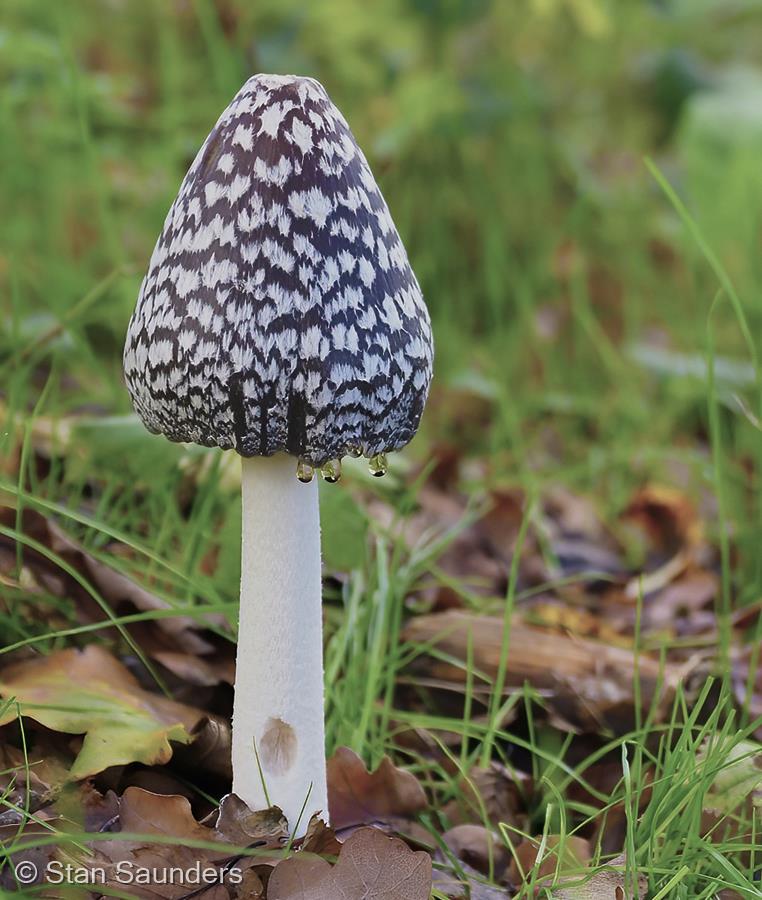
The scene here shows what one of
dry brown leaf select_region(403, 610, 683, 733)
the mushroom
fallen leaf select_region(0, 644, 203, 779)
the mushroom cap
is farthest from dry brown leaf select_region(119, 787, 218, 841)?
dry brown leaf select_region(403, 610, 683, 733)

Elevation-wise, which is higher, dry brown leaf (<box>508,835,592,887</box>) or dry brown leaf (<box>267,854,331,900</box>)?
dry brown leaf (<box>267,854,331,900</box>)

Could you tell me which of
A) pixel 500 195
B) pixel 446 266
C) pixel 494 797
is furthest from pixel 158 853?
pixel 500 195

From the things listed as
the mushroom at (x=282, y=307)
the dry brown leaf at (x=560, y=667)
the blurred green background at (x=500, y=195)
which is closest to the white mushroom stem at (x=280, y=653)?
the mushroom at (x=282, y=307)

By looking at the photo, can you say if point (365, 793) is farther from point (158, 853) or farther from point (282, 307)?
point (282, 307)

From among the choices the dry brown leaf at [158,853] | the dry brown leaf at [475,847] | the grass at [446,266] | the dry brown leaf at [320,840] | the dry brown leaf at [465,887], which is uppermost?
the grass at [446,266]

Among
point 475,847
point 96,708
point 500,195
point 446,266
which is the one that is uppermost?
point 500,195

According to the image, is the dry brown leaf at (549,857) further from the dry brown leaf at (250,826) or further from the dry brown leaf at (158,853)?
the dry brown leaf at (158,853)

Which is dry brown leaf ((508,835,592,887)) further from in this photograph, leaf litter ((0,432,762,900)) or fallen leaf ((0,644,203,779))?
fallen leaf ((0,644,203,779))
